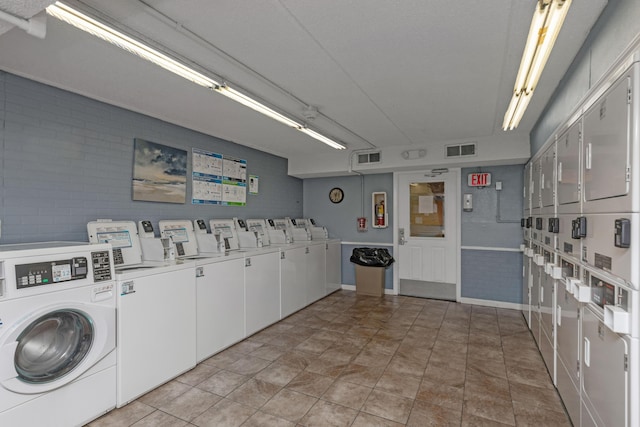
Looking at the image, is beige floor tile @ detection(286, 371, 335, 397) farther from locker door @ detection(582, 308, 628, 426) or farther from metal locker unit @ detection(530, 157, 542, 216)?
metal locker unit @ detection(530, 157, 542, 216)

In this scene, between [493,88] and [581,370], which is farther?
[493,88]

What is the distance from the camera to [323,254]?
18.7ft

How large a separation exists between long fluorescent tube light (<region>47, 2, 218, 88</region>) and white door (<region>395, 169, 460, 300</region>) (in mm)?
4305

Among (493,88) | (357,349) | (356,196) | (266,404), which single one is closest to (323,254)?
(356,196)

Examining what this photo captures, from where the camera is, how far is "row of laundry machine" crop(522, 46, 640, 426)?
134cm

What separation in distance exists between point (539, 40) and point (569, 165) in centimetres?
89

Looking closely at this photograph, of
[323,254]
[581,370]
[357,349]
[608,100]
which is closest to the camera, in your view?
[608,100]

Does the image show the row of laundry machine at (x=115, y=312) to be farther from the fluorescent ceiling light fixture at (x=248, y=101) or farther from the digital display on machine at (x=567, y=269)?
the digital display on machine at (x=567, y=269)

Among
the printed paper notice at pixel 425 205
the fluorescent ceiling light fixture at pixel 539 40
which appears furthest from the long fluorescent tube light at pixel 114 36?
the printed paper notice at pixel 425 205

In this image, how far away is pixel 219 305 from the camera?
349cm

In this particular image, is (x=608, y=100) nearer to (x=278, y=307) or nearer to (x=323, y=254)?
(x=278, y=307)

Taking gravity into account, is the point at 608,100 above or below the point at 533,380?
above

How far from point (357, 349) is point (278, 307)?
1.37m

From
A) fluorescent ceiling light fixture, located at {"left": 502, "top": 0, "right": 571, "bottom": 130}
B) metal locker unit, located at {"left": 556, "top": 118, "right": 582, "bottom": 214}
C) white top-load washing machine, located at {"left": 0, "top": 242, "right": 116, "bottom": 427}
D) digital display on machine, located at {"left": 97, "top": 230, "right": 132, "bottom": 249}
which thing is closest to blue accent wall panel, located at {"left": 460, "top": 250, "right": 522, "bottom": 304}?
metal locker unit, located at {"left": 556, "top": 118, "right": 582, "bottom": 214}
